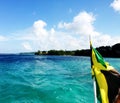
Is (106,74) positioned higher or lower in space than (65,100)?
higher

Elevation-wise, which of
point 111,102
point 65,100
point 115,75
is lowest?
point 65,100

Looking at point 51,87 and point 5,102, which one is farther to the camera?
point 51,87

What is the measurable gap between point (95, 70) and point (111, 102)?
969mm

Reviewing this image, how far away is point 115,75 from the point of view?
24.4ft

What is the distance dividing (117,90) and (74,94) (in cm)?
1370

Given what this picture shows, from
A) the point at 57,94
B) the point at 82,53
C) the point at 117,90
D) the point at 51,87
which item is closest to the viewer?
the point at 117,90

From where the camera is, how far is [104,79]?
7.50m

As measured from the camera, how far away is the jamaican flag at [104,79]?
7398 mm

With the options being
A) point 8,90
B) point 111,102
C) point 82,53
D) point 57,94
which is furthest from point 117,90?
point 82,53

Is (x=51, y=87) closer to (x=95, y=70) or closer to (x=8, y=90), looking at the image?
(x=8, y=90)

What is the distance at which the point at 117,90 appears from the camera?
7398 millimetres

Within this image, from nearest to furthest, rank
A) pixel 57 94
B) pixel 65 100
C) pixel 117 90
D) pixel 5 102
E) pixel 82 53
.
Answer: pixel 117 90 → pixel 5 102 → pixel 65 100 → pixel 57 94 → pixel 82 53

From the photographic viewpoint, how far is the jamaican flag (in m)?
7.40

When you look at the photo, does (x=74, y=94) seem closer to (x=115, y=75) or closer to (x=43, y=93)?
(x=43, y=93)
